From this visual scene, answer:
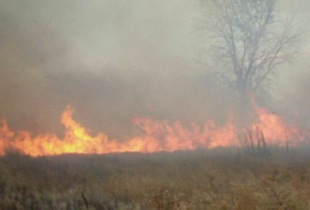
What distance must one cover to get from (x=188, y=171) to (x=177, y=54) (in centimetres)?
1425

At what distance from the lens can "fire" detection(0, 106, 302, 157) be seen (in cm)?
1623

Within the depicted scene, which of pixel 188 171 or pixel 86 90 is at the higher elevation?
pixel 86 90

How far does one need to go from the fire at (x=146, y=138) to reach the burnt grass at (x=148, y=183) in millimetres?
1378

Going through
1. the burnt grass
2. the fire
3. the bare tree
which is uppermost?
the bare tree

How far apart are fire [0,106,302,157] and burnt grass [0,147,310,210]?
138 cm

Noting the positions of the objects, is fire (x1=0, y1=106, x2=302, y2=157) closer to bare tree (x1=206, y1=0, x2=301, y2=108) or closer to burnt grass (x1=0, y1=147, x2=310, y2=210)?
burnt grass (x1=0, y1=147, x2=310, y2=210)

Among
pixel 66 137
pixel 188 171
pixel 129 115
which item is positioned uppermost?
pixel 129 115

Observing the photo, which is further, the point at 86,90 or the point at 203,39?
the point at 203,39

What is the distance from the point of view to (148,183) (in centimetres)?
1056

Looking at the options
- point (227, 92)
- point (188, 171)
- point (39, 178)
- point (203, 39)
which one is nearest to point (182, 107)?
point (227, 92)

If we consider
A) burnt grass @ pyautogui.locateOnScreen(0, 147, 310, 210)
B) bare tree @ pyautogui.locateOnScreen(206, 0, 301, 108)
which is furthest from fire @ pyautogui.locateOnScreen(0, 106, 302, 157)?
bare tree @ pyautogui.locateOnScreen(206, 0, 301, 108)

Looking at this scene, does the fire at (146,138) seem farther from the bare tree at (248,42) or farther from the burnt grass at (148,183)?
the bare tree at (248,42)

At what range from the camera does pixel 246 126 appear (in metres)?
22.9

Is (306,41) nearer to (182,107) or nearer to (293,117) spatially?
(293,117)
